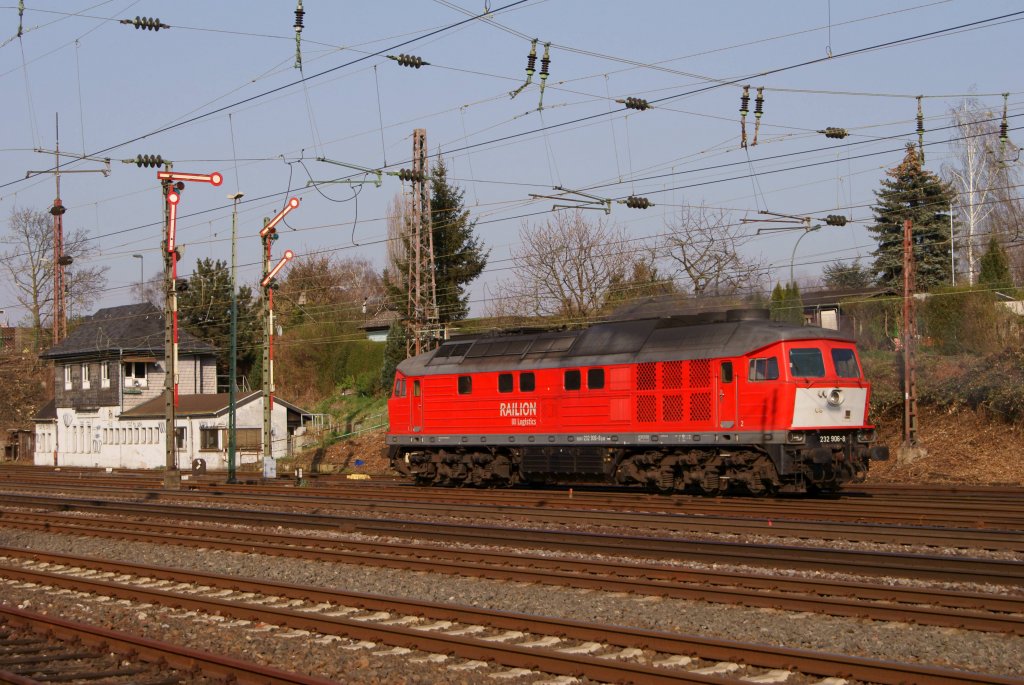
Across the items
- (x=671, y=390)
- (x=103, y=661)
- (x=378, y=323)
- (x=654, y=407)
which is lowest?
(x=103, y=661)

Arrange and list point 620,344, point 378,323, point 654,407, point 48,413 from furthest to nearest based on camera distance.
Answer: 1. point 378,323
2. point 48,413
3. point 620,344
4. point 654,407

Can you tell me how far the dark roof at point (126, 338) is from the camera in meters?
56.7

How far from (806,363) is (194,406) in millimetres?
37542

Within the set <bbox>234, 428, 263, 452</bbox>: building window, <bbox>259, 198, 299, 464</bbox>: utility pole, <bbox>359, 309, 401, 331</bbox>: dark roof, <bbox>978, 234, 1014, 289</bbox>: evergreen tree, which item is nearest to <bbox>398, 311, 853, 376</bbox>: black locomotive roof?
<bbox>259, 198, 299, 464</bbox>: utility pole

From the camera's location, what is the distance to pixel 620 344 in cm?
2391

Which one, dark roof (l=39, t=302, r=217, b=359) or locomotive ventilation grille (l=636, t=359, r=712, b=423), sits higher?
dark roof (l=39, t=302, r=217, b=359)

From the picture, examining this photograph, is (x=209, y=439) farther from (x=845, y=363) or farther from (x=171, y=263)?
(x=845, y=363)

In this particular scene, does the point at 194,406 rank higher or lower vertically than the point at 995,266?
lower

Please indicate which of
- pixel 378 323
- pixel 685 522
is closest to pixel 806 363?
pixel 685 522

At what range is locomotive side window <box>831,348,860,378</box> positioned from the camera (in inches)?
854

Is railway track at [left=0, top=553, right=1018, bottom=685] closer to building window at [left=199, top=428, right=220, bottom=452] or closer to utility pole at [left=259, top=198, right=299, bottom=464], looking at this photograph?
utility pole at [left=259, top=198, right=299, bottom=464]

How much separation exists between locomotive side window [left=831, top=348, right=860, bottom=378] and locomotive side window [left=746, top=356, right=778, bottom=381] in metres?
1.50

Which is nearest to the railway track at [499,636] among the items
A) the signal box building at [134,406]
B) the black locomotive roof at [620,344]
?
the black locomotive roof at [620,344]

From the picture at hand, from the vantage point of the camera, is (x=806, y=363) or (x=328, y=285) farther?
(x=328, y=285)
